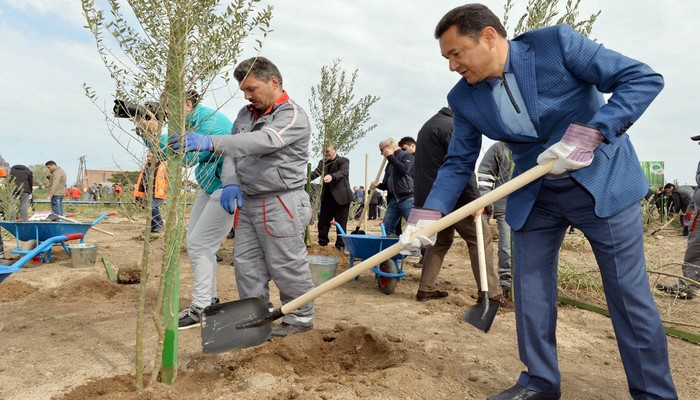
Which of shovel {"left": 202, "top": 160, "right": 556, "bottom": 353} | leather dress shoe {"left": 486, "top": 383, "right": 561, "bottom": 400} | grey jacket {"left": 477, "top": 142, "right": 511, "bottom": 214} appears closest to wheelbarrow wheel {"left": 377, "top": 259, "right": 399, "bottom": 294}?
grey jacket {"left": 477, "top": 142, "right": 511, "bottom": 214}

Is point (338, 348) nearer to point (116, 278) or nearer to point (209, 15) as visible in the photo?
point (209, 15)

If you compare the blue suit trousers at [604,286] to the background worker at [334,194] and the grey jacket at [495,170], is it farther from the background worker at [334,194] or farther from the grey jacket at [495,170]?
the background worker at [334,194]

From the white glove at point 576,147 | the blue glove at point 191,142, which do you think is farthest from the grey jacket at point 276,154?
the white glove at point 576,147

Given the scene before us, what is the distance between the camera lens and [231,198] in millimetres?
3307

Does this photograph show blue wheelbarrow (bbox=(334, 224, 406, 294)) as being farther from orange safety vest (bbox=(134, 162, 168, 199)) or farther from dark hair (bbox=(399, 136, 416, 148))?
orange safety vest (bbox=(134, 162, 168, 199))

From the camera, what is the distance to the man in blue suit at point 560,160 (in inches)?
81.0

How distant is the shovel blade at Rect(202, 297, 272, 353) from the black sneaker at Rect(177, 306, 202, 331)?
0.98m

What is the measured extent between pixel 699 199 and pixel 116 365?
19.4 ft

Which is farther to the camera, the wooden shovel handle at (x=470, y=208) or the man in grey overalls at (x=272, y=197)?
the man in grey overalls at (x=272, y=197)

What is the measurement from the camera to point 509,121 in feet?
7.51

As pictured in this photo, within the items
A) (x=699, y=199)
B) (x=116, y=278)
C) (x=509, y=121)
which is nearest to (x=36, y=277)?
(x=116, y=278)

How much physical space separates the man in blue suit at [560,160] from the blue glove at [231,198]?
1.38m

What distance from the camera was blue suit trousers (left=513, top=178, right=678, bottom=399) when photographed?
2102mm

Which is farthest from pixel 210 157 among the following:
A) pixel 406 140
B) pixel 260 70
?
pixel 406 140
